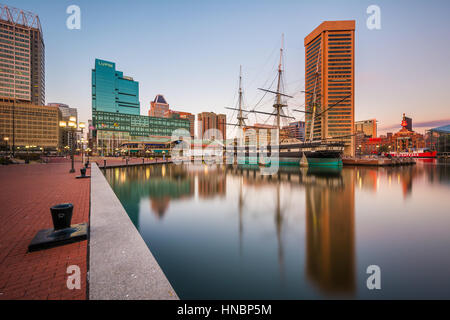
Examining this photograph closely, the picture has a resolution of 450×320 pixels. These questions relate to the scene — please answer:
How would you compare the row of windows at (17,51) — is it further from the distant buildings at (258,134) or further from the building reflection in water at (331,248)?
the building reflection in water at (331,248)

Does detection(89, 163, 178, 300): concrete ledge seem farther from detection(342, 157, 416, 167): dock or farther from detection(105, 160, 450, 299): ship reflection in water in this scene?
detection(342, 157, 416, 167): dock

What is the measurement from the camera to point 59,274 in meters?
3.28

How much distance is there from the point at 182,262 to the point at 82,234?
255 centimetres

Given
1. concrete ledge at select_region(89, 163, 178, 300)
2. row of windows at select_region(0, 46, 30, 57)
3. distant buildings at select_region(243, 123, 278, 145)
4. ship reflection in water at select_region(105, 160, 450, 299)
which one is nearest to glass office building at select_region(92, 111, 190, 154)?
row of windows at select_region(0, 46, 30, 57)

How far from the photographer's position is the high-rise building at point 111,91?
131 metres

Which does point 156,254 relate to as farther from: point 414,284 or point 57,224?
point 414,284

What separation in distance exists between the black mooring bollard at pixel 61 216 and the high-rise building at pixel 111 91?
15383 centimetres

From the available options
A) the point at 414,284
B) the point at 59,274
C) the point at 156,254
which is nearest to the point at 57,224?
the point at 59,274

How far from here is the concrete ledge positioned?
9.04 ft

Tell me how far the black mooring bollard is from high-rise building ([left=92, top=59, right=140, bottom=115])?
6056 inches

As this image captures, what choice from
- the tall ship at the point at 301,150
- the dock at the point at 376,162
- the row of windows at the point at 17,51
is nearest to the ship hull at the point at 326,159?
the tall ship at the point at 301,150

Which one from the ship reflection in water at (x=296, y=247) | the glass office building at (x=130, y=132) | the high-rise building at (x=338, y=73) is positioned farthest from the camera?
the glass office building at (x=130, y=132)

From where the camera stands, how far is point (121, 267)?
3.41m
